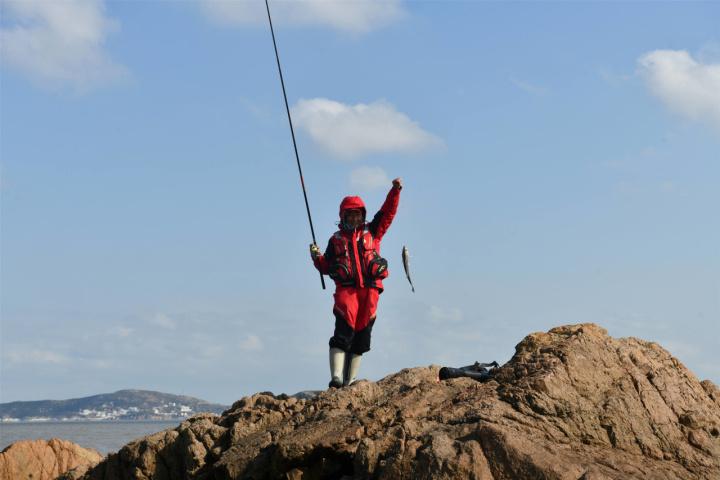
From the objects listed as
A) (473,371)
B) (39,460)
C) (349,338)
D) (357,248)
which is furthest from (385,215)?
(39,460)

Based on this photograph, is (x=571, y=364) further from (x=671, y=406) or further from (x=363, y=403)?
(x=363, y=403)

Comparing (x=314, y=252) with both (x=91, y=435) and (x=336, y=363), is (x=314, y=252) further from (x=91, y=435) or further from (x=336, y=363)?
(x=91, y=435)

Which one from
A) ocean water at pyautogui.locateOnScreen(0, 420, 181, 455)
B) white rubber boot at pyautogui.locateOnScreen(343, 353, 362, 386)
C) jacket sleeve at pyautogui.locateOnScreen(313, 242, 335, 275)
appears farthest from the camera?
ocean water at pyautogui.locateOnScreen(0, 420, 181, 455)

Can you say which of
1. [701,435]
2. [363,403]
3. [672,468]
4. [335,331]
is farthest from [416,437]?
[335,331]

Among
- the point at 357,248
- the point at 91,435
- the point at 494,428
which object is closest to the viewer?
the point at 494,428

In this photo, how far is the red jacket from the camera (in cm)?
1173

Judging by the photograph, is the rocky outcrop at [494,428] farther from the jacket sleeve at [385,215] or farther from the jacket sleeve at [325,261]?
the jacket sleeve at [385,215]

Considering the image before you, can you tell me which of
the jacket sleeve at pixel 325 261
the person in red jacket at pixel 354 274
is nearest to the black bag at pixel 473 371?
the person in red jacket at pixel 354 274

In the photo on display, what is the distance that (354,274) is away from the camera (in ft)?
38.5

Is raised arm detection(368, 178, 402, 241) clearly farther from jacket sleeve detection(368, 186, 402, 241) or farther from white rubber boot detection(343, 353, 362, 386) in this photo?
white rubber boot detection(343, 353, 362, 386)

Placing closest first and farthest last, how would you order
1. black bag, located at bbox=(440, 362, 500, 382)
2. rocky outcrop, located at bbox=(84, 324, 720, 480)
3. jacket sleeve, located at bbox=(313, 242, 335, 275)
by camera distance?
rocky outcrop, located at bbox=(84, 324, 720, 480), black bag, located at bbox=(440, 362, 500, 382), jacket sleeve, located at bbox=(313, 242, 335, 275)

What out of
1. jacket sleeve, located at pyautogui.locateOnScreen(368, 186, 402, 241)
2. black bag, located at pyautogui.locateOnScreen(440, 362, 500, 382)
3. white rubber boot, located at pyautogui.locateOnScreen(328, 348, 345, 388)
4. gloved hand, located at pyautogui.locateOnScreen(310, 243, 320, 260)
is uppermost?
jacket sleeve, located at pyautogui.locateOnScreen(368, 186, 402, 241)

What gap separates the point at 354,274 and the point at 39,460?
6.68 m

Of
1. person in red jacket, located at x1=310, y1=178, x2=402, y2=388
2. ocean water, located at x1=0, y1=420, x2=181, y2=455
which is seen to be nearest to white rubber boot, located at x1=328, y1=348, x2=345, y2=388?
person in red jacket, located at x1=310, y1=178, x2=402, y2=388
